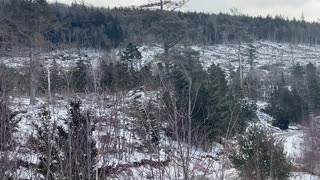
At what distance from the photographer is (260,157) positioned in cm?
1510

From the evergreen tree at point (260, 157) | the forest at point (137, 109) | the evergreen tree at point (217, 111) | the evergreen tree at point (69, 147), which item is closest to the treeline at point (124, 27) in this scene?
the forest at point (137, 109)

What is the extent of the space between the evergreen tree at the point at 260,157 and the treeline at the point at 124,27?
56.3ft

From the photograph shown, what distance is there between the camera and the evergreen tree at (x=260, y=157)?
1488 centimetres

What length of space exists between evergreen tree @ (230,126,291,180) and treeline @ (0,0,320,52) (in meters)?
17.2

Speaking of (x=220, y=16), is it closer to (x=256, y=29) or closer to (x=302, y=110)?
(x=256, y=29)

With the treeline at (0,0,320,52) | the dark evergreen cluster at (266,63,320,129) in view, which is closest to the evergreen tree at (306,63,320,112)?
the dark evergreen cluster at (266,63,320,129)

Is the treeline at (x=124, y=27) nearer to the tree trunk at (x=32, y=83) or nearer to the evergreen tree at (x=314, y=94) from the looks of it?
the tree trunk at (x=32, y=83)

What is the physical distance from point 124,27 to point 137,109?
7609cm

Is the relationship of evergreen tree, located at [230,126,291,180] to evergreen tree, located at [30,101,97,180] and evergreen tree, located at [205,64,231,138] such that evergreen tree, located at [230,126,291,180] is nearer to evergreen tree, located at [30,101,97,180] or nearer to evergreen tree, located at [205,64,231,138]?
evergreen tree, located at [30,101,97,180]

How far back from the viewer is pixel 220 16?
123 metres

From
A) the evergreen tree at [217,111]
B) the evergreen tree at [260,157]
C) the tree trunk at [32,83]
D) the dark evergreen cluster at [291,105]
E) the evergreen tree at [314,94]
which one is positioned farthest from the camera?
the evergreen tree at [314,94]

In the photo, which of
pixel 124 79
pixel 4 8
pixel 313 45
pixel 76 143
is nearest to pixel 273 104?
pixel 124 79

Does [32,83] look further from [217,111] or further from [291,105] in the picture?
[291,105]

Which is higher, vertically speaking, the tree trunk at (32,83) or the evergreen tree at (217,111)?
the tree trunk at (32,83)
